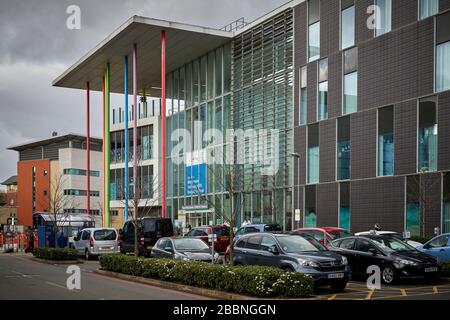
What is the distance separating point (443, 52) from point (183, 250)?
16692 millimetres

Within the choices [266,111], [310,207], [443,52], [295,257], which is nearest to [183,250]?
[295,257]

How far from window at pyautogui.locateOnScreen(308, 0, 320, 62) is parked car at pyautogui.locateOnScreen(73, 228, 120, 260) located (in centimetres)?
1614

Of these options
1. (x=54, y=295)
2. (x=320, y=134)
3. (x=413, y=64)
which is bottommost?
(x=54, y=295)

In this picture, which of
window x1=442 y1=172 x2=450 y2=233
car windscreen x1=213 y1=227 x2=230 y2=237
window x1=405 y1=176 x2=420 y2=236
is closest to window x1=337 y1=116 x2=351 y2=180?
window x1=405 y1=176 x2=420 y2=236

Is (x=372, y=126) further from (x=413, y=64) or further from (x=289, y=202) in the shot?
(x=289, y=202)

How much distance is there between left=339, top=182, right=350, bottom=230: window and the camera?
116 feet

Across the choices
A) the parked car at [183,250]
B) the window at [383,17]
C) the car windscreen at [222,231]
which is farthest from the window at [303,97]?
the parked car at [183,250]

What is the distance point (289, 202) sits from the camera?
131 feet

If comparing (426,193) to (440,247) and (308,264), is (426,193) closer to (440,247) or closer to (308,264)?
(440,247)

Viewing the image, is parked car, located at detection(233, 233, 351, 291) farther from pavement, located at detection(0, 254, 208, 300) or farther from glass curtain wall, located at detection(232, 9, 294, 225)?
glass curtain wall, located at detection(232, 9, 294, 225)

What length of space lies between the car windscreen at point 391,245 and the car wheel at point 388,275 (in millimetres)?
590

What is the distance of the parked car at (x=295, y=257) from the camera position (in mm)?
16172
